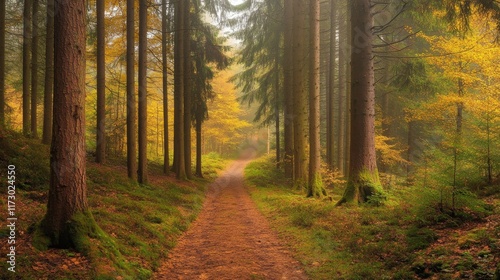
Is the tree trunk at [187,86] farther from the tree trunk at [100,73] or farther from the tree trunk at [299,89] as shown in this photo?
the tree trunk at [299,89]

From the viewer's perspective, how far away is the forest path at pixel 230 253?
554cm

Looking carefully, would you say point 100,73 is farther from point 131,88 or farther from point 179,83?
point 179,83

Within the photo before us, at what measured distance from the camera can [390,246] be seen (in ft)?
17.8

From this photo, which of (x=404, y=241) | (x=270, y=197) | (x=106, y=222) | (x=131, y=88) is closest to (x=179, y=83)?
(x=131, y=88)

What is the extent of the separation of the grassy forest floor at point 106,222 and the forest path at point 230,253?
37 centimetres

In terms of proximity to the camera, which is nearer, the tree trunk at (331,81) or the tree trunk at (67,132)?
the tree trunk at (67,132)

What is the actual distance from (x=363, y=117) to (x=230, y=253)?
17.9ft

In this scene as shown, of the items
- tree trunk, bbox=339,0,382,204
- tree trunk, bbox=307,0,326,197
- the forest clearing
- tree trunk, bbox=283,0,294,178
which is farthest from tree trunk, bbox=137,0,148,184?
tree trunk, bbox=339,0,382,204

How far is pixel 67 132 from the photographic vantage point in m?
4.86

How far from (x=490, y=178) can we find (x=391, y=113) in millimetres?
14113

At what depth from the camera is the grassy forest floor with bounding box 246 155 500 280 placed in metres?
4.19

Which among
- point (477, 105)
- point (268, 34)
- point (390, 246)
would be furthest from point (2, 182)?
point (268, 34)

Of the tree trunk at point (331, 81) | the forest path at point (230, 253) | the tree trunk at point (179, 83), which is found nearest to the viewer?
the forest path at point (230, 253)

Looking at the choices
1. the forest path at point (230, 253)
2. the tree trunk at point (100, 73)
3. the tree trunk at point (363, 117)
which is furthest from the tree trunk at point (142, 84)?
the tree trunk at point (363, 117)
